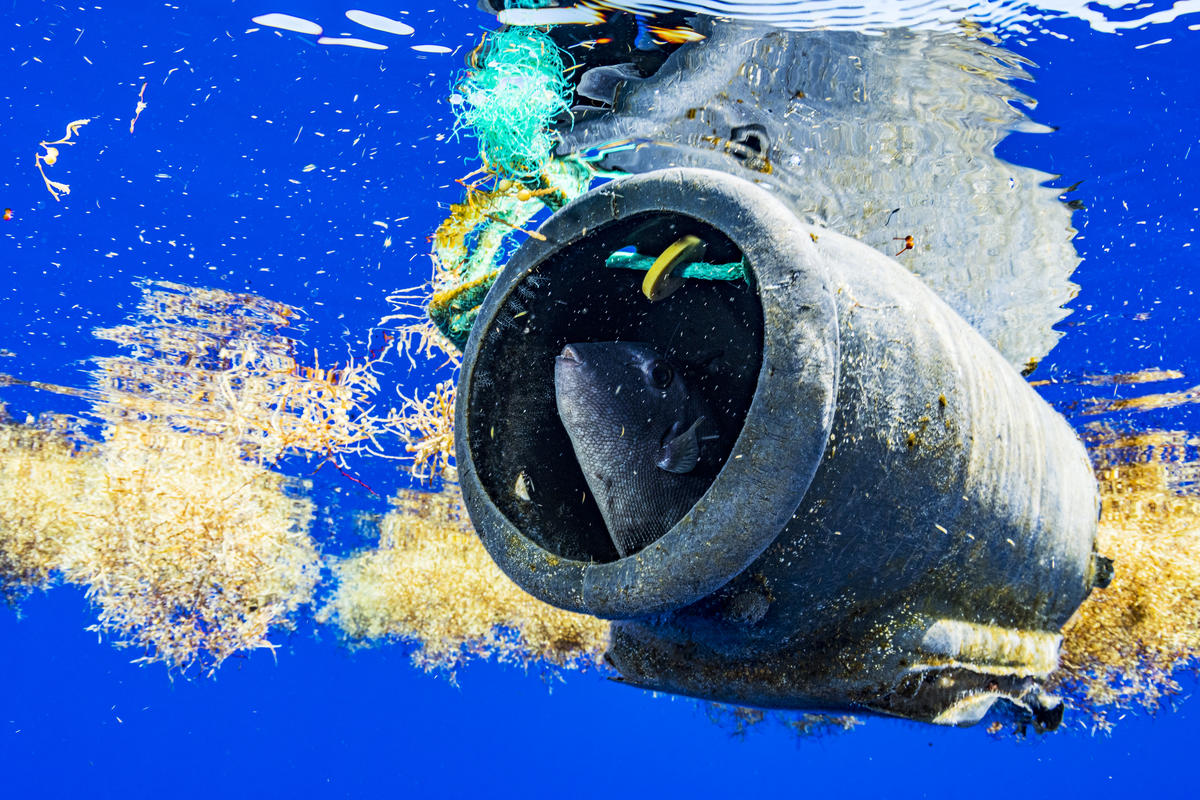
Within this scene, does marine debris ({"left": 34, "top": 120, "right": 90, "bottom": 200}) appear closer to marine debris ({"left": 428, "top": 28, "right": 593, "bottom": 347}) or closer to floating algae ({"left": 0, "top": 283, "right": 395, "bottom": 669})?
floating algae ({"left": 0, "top": 283, "right": 395, "bottom": 669})

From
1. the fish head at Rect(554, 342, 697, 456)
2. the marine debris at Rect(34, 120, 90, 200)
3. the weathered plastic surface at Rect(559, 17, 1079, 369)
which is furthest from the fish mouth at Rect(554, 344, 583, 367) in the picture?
the marine debris at Rect(34, 120, 90, 200)

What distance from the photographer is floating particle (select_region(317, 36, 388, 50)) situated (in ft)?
18.4

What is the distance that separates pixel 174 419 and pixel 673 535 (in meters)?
17.9

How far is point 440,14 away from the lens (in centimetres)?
516

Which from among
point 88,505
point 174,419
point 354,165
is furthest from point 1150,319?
point 88,505

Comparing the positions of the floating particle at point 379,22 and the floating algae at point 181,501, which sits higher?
the floating particle at point 379,22

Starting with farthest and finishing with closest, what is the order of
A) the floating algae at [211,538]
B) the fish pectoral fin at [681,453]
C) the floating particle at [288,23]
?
the floating algae at [211,538] → the floating particle at [288,23] → the fish pectoral fin at [681,453]

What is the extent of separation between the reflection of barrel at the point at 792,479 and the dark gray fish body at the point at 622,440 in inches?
9.3

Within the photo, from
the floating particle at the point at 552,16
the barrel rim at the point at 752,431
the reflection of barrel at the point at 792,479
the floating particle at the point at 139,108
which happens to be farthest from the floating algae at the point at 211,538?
the barrel rim at the point at 752,431

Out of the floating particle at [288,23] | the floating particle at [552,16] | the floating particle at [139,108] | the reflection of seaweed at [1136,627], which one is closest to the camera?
the floating particle at [552,16]

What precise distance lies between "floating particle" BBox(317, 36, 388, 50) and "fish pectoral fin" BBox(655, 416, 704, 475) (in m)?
4.87

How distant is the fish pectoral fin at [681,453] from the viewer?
2334 mm

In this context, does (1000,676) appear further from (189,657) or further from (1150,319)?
(189,657)

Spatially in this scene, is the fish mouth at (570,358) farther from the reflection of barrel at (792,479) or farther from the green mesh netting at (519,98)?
the green mesh netting at (519,98)
